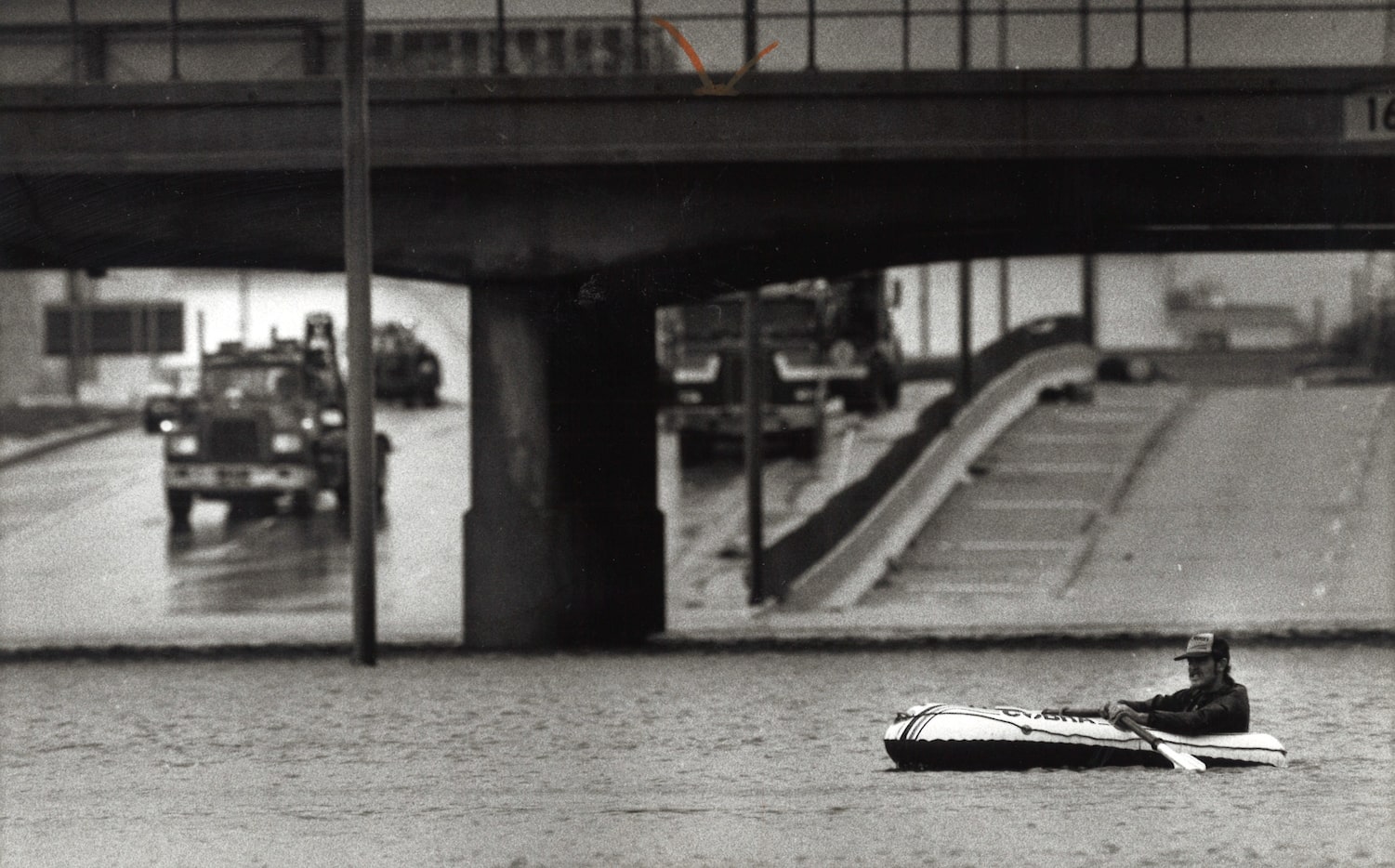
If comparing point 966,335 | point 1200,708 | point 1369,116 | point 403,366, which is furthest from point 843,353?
point 1200,708

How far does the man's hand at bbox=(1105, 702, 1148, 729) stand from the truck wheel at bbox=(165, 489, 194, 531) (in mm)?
23112

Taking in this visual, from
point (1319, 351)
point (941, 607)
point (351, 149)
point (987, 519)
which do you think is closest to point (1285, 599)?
point (941, 607)

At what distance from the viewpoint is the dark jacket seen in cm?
1027

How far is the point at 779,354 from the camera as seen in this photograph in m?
37.4

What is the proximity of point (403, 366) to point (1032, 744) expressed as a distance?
37.8 meters

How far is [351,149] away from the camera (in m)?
17.6

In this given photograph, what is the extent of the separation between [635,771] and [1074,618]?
10967 millimetres

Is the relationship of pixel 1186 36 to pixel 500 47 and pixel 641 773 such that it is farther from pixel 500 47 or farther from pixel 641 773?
pixel 641 773

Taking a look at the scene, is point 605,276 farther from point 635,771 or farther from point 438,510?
point 438,510

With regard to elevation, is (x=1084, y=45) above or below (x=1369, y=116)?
above

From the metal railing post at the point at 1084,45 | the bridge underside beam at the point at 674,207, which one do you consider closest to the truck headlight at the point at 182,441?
the bridge underside beam at the point at 674,207

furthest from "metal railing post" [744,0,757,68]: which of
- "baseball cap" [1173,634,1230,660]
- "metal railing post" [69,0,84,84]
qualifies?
"baseball cap" [1173,634,1230,660]

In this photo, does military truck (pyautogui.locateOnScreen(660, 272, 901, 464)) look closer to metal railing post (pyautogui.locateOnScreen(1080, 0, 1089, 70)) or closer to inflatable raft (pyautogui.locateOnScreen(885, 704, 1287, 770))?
metal railing post (pyautogui.locateOnScreen(1080, 0, 1089, 70))

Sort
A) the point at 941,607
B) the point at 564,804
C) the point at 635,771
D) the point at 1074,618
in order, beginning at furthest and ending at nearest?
the point at 941,607, the point at 1074,618, the point at 635,771, the point at 564,804
